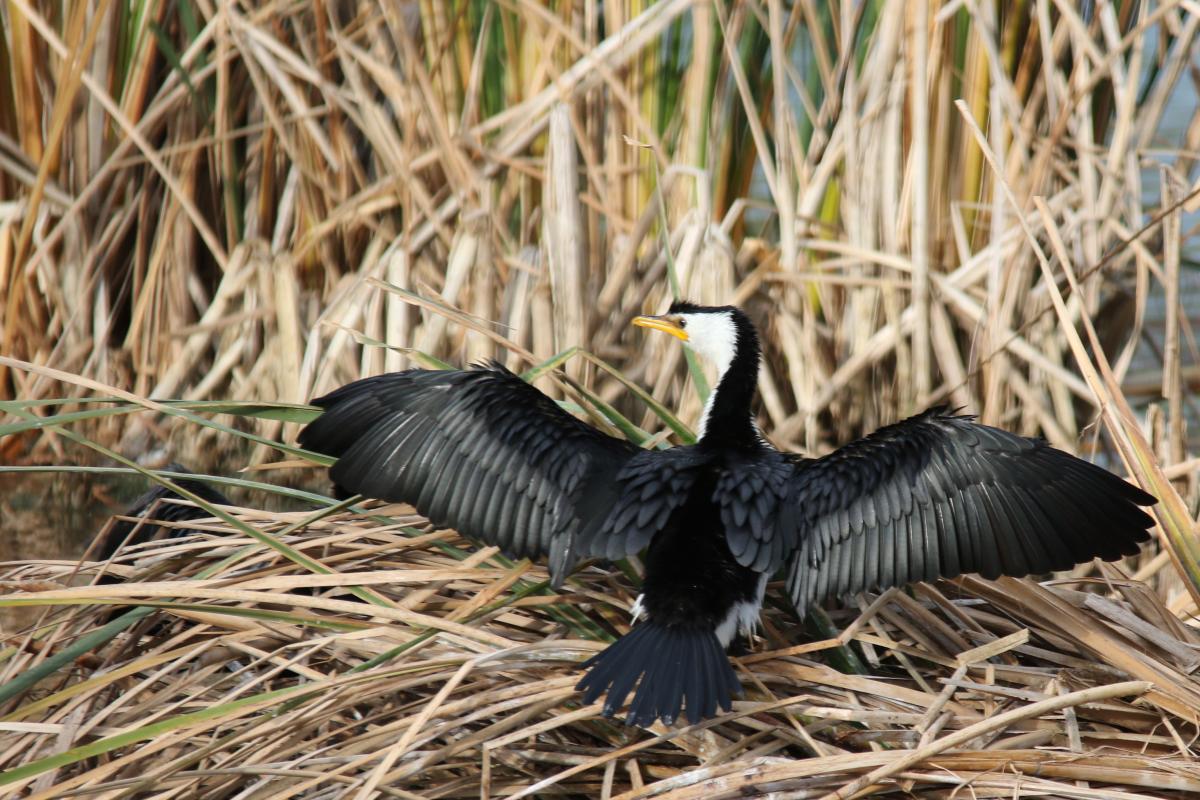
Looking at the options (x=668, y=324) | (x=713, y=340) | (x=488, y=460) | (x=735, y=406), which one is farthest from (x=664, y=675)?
(x=668, y=324)

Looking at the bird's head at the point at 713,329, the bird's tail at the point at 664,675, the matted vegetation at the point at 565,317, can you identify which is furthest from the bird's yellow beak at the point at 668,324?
the bird's tail at the point at 664,675

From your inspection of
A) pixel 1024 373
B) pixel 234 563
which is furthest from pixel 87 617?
pixel 1024 373

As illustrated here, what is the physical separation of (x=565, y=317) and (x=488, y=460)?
5.00 ft

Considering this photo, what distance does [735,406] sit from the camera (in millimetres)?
2439

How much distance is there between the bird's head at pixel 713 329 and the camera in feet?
8.25

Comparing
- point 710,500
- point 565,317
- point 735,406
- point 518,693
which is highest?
point 565,317

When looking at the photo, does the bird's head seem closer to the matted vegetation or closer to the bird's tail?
the matted vegetation

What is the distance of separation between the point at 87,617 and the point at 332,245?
2.19m

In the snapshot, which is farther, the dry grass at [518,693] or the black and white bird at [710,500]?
the black and white bird at [710,500]

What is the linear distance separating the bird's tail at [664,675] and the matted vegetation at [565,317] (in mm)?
84

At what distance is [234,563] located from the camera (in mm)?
2354

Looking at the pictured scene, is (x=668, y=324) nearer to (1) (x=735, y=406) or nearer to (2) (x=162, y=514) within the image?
(1) (x=735, y=406)

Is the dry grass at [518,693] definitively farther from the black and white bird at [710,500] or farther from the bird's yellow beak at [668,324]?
the bird's yellow beak at [668,324]

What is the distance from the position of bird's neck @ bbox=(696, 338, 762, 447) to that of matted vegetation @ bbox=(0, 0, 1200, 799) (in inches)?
5.7
